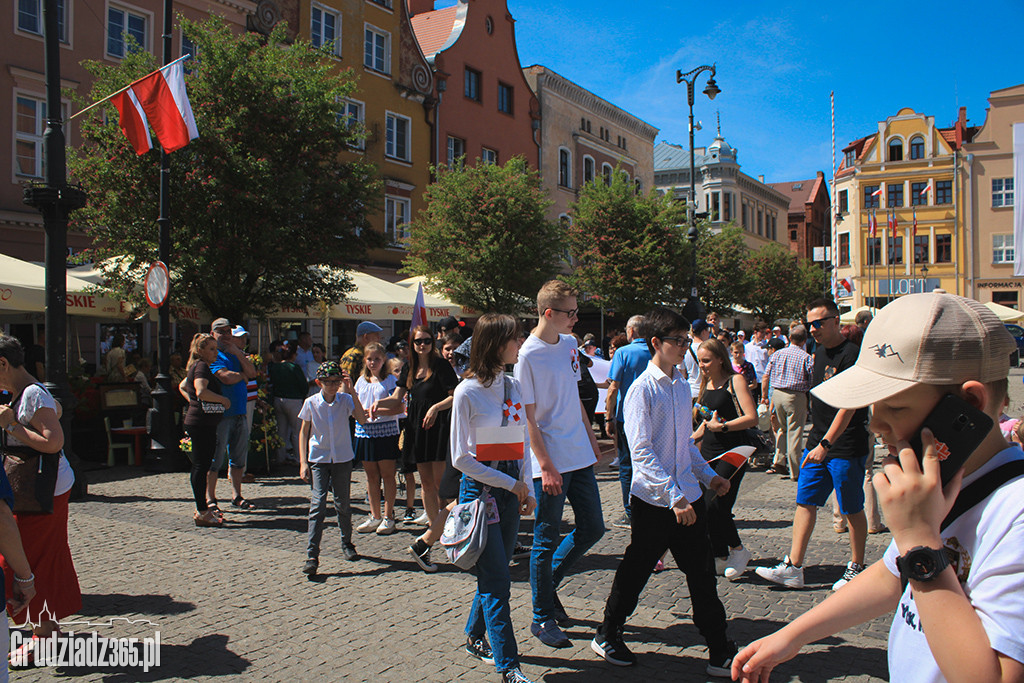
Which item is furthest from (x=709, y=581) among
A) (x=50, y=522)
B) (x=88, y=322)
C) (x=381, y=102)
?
(x=381, y=102)

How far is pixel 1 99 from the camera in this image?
1644 centimetres

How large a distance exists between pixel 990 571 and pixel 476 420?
296cm

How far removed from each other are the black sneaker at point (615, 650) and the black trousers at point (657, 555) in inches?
1.7

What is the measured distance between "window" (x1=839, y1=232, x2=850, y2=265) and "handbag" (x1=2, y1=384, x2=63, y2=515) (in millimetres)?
61283

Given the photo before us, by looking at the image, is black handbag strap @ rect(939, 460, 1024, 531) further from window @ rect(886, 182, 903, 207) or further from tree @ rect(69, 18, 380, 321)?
window @ rect(886, 182, 903, 207)

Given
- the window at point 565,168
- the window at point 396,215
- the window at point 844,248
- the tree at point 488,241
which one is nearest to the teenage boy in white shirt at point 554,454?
the tree at point 488,241

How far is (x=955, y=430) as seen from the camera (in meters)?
1.37

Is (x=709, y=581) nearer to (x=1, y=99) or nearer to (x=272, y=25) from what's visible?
(x=1, y=99)

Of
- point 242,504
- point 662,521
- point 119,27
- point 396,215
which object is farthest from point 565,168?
point 662,521

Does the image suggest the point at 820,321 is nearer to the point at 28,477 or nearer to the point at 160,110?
the point at 28,477

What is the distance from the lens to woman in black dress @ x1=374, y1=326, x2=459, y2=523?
21.8ft

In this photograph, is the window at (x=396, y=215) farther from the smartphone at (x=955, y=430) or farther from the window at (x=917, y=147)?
the window at (x=917, y=147)

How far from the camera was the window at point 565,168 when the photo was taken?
34.9 meters

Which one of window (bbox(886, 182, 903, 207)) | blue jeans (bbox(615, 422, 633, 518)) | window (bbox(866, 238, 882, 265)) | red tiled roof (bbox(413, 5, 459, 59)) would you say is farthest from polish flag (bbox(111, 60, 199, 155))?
window (bbox(886, 182, 903, 207))
